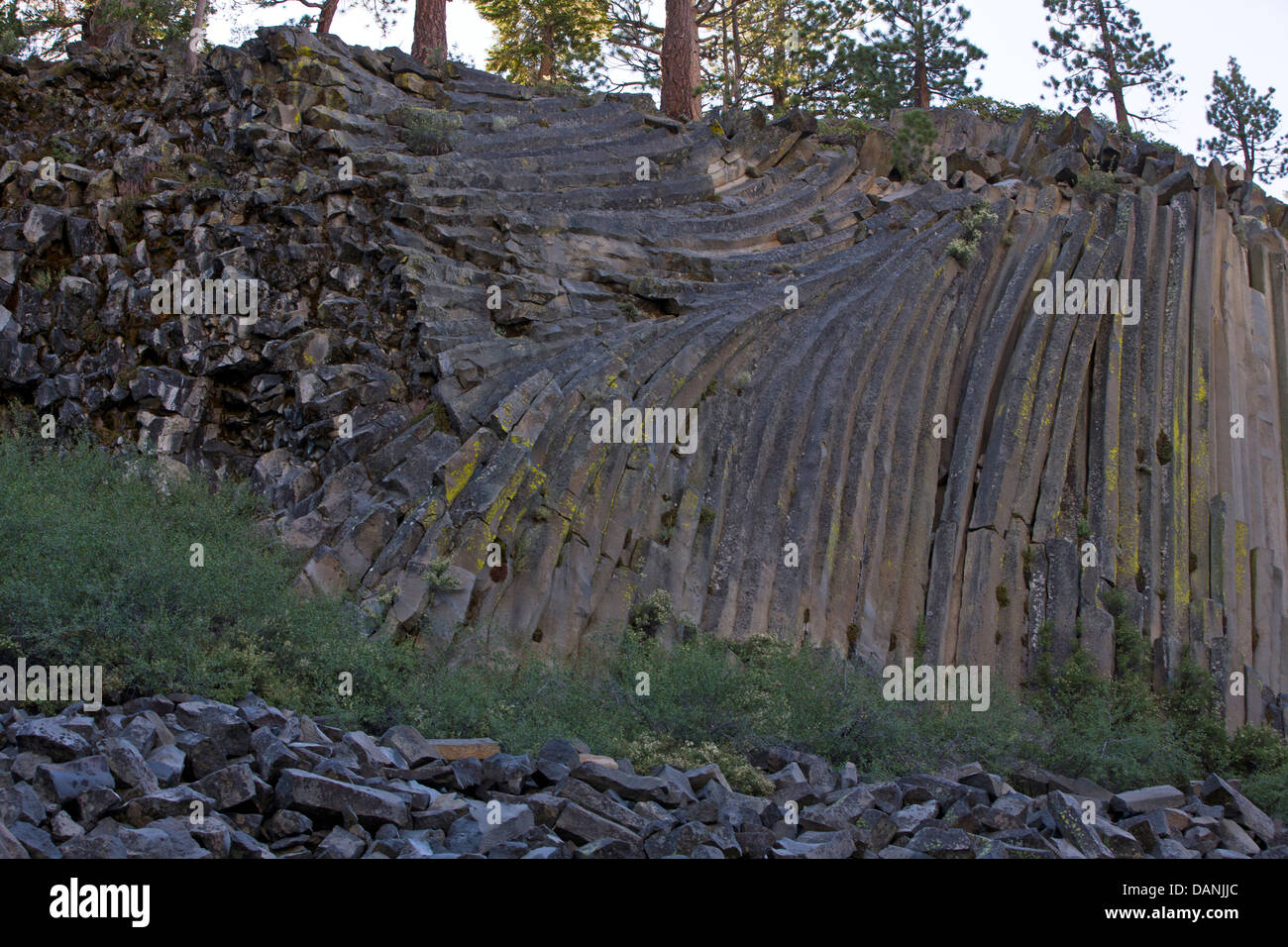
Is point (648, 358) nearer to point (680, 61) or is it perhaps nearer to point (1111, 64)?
point (680, 61)

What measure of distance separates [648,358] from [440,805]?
9182 millimetres

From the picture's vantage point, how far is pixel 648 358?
16.2 meters

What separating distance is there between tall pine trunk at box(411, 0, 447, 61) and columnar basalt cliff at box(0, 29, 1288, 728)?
2.43 meters

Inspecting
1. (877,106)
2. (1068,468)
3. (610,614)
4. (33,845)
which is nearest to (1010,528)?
(1068,468)

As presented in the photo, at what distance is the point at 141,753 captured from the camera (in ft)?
25.4

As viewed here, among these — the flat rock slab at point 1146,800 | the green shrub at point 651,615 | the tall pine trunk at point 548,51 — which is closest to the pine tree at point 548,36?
the tall pine trunk at point 548,51

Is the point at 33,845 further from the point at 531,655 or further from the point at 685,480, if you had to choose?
the point at 685,480

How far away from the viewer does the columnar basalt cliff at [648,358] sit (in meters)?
14.5

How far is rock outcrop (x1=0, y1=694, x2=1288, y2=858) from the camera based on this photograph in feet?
22.9

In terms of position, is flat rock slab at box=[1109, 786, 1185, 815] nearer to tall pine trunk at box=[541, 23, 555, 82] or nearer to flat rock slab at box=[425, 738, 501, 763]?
flat rock slab at box=[425, 738, 501, 763]

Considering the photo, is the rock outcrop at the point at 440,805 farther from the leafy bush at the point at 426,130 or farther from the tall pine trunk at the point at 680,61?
the tall pine trunk at the point at 680,61

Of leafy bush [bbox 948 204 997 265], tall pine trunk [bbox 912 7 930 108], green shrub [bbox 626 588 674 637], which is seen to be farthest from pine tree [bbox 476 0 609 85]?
green shrub [bbox 626 588 674 637]

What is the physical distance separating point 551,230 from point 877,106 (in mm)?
13870

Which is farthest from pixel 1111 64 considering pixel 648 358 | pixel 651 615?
pixel 651 615
